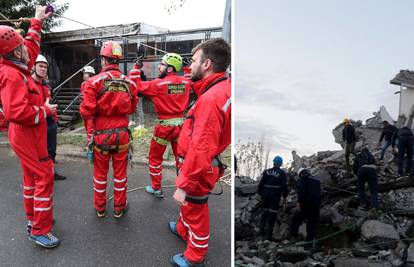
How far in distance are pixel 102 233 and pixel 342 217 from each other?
2.85 metres

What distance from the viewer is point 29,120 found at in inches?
92.0

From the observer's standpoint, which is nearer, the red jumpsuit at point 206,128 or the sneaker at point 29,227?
the red jumpsuit at point 206,128

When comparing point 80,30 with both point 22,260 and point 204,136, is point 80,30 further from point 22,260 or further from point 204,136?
point 204,136

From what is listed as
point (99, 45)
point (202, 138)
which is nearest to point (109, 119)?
point (202, 138)

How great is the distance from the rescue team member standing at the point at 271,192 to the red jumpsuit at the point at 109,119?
2.52 m

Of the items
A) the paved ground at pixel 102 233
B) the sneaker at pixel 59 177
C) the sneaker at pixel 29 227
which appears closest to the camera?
the paved ground at pixel 102 233

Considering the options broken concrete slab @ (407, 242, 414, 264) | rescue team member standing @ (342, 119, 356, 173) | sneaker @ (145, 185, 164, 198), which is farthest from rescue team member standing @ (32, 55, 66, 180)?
broken concrete slab @ (407, 242, 414, 264)

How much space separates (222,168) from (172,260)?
975 millimetres

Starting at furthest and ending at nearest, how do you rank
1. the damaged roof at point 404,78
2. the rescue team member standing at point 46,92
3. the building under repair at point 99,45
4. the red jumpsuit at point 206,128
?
the building under repair at point 99,45 < the rescue team member standing at point 46,92 < the red jumpsuit at point 206,128 < the damaged roof at point 404,78

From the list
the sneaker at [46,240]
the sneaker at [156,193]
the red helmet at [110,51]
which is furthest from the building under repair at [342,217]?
the sneaker at [156,193]

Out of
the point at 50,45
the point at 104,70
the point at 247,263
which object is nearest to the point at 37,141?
the point at 104,70

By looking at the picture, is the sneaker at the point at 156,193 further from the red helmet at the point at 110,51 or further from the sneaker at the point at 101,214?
the red helmet at the point at 110,51

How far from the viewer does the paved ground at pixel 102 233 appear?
2.62m

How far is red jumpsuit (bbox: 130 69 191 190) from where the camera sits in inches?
138
